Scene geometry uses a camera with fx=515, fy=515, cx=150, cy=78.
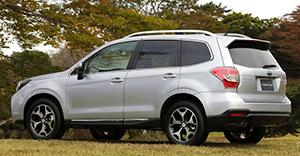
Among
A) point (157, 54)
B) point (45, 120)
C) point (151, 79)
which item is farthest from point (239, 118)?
point (45, 120)

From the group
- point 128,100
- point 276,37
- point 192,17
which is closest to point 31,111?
point 128,100

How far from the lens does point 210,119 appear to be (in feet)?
24.3

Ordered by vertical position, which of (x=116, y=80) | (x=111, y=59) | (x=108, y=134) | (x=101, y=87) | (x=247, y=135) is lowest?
(x=108, y=134)

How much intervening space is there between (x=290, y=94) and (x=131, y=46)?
14233 mm

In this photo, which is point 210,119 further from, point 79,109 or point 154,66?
point 79,109

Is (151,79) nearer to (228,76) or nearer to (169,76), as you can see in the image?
(169,76)

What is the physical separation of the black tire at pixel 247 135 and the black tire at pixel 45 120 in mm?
Answer: 3021

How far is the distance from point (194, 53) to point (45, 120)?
3.11m

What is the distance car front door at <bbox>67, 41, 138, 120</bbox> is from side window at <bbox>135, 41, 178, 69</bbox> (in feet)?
0.86

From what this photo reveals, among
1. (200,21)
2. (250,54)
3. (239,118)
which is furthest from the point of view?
(200,21)

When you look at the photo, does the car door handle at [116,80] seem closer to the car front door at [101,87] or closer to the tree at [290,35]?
the car front door at [101,87]

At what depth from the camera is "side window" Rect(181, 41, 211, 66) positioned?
25.5 ft

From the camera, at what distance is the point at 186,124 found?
25.2ft

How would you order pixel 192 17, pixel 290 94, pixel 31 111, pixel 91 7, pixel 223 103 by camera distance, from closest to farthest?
pixel 223 103 < pixel 31 111 < pixel 91 7 < pixel 290 94 < pixel 192 17
